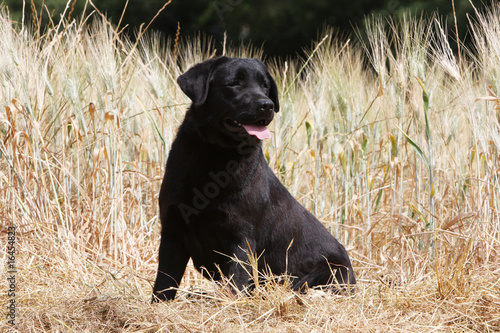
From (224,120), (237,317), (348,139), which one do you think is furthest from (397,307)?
(348,139)

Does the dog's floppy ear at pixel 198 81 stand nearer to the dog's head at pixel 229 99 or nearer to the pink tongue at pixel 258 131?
the dog's head at pixel 229 99

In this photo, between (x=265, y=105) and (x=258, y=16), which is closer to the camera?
(x=265, y=105)

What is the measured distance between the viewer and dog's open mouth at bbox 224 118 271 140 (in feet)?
9.11

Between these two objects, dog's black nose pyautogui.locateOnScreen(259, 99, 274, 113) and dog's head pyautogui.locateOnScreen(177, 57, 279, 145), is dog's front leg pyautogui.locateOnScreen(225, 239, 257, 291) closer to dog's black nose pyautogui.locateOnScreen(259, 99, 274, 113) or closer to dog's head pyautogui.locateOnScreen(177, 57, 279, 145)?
dog's head pyautogui.locateOnScreen(177, 57, 279, 145)

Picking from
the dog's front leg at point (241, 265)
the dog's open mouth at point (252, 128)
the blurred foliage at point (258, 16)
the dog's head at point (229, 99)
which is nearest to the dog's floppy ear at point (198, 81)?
the dog's head at point (229, 99)

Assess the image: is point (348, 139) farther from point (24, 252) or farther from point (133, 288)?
point (24, 252)

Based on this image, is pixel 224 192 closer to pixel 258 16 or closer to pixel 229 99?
pixel 229 99

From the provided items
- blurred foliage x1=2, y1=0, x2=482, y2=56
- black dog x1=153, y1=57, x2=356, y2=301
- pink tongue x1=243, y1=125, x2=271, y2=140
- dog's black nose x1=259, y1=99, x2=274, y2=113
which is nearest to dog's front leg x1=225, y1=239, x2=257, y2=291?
black dog x1=153, y1=57, x2=356, y2=301

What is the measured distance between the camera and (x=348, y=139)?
3918 millimetres

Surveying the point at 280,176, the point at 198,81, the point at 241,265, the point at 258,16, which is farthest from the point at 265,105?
the point at 258,16

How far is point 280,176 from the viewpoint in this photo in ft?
14.0

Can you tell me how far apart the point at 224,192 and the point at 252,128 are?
32 cm

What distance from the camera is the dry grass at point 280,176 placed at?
2.57 m

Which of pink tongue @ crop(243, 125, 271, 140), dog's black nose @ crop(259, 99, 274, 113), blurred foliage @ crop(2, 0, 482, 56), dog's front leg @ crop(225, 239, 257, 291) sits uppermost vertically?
blurred foliage @ crop(2, 0, 482, 56)
